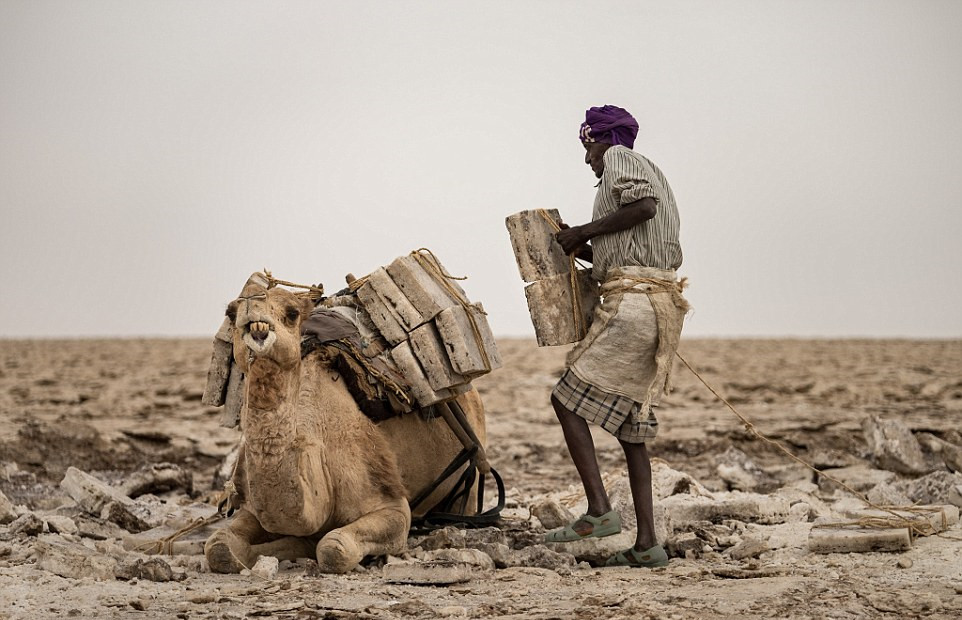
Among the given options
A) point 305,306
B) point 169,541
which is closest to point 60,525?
point 169,541

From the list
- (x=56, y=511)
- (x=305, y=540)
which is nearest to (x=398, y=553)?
(x=305, y=540)

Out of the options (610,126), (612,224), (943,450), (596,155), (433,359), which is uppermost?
(610,126)

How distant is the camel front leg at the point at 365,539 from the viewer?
6605mm

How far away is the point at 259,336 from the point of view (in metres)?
6.04

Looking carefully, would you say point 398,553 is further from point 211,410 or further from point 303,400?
point 211,410

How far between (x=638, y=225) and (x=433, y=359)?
1572mm

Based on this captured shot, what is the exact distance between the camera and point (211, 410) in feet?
61.4

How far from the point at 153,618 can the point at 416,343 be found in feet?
8.63

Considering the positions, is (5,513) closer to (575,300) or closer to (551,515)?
(551,515)

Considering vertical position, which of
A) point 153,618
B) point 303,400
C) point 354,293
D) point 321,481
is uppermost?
point 354,293

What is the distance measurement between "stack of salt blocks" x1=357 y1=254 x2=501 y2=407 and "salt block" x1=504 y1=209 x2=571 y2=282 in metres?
0.54

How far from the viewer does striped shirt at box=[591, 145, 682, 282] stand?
7.05 meters

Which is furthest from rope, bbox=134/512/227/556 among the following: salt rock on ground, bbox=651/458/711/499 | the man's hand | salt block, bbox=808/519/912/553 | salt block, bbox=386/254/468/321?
salt block, bbox=808/519/912/553

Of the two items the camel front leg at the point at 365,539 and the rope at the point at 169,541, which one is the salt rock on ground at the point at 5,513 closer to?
the rope at the point at 169,541
